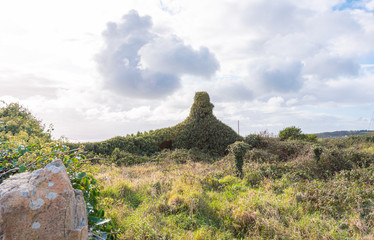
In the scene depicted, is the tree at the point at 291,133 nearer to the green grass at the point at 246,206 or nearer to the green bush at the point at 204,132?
the green bush at the point at 204,132

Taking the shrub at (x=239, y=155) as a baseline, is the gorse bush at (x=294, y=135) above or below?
above

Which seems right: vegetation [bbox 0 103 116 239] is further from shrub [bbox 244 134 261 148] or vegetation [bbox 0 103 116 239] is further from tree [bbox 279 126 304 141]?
tree [bbox 279 126 304 141]

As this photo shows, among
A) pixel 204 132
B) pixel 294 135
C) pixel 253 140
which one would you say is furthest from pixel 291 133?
pixel 204 132

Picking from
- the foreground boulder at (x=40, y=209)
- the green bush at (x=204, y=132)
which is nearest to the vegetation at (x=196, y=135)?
the green bush at (x=204, y=132)

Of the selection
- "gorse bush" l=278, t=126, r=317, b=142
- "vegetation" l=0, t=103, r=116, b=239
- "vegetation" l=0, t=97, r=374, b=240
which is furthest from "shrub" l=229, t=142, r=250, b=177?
"gorse bush" l=278, t=126, r=317, b=142

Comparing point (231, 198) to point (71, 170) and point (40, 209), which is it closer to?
point (71, 170)

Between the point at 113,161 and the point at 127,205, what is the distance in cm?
669

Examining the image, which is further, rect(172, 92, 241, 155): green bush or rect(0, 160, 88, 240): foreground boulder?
rect(172, 92, 241, 155): green bush

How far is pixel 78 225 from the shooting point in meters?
2.74

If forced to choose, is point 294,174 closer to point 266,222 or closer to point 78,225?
point 266,222

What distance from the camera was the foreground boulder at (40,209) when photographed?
251 cm

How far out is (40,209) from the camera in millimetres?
2537

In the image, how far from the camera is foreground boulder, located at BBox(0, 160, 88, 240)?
2508mm

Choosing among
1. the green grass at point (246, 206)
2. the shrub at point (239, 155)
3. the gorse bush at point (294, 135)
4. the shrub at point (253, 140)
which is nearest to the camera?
the green grass at point (246, 206)
